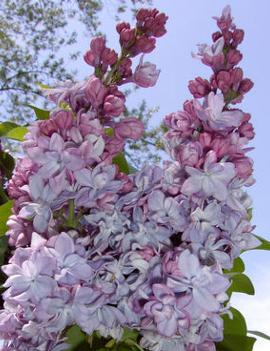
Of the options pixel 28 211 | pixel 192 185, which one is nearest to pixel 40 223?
pixel 28 211

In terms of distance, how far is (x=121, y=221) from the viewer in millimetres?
474

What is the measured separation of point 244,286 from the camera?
2.19 feet

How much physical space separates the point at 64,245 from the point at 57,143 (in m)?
0.07

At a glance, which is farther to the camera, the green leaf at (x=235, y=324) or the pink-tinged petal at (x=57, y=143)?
the green leaf at (x=235, y=324)

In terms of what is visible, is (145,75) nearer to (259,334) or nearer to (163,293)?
(163,293)

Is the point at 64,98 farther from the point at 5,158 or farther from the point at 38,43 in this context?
the point at 38,43

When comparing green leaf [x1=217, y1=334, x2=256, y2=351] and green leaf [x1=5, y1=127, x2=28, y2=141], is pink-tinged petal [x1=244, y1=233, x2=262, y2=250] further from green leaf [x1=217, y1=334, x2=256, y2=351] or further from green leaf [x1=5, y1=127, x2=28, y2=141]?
green leaf [x1=5, y1=127, x2=28, y2=141]

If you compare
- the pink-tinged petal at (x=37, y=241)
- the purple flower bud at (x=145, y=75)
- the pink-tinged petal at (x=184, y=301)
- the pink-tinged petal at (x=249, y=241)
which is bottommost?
the pink-tinged petal at (x=184, y=301)

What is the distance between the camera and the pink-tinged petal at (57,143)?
1.48 ft

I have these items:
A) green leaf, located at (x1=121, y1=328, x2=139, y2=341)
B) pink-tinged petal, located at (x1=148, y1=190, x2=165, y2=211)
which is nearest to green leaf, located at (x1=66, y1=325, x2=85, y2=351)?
green leaf, located at (x1=121, y1=328, x2=139, y2=341)

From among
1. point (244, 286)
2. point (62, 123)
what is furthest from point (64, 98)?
point (244, 286)

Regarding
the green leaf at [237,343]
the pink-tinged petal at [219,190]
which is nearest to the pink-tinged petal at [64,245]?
the pink-tinged petal at [219,190]

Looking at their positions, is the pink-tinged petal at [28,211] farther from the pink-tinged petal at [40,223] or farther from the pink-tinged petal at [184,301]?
the pink-tinged petal at [184,301]

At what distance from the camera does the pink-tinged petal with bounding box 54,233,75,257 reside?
45cm
